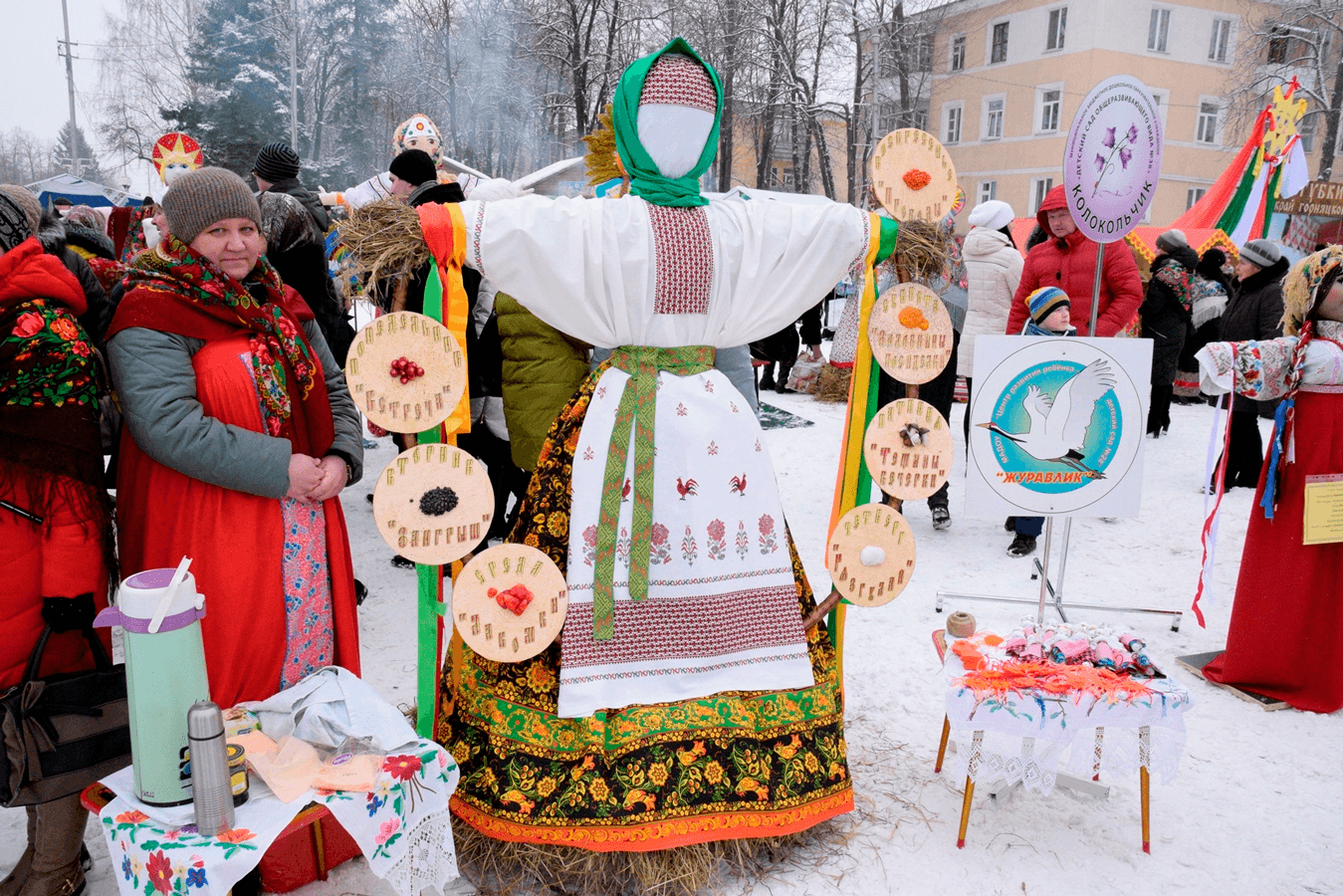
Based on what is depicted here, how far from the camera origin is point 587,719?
2.12 metres

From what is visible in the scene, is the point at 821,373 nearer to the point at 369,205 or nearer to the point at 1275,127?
the point at 1275,127

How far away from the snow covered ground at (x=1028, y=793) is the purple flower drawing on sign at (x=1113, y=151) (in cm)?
196

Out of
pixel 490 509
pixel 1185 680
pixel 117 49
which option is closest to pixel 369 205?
pixel 490 509

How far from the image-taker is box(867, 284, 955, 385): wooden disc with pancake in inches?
89.5

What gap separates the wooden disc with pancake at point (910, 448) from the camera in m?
2.30

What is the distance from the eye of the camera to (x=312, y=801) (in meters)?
1.64

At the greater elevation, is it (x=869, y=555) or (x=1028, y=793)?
(x=869, y=555)

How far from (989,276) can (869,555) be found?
377 centimetres

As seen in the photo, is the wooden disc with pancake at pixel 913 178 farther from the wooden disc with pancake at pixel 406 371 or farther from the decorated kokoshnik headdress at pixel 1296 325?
the decorated kokoshnik headdress at pixel 1296 325

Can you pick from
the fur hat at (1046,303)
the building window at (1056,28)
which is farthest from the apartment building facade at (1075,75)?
the fur hat at (1046,303)

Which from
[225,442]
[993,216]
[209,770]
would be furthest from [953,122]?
[209,770]

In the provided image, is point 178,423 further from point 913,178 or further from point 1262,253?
point 1262,253

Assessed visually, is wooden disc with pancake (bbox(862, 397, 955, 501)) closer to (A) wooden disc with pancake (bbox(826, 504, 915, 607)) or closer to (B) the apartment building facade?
(A) wooden disc with pancake (bbox(826, 504, 915, 607))

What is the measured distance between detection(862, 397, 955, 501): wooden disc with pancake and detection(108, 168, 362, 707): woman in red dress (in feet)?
4.67
